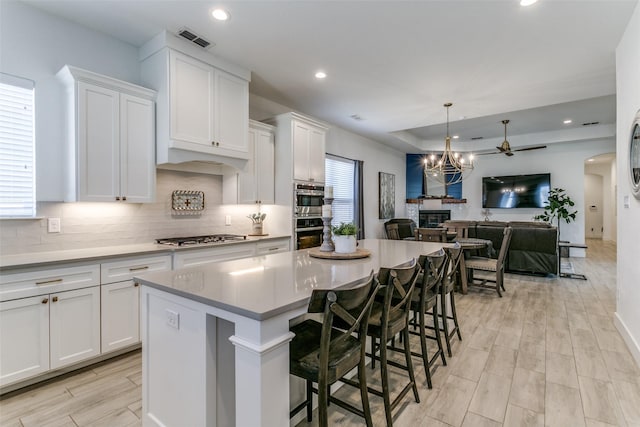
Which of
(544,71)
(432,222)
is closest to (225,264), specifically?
(544,71)

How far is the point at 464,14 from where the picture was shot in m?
2.56

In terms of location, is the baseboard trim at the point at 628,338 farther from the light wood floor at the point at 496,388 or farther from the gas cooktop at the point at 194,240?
the gas cooktop at the point at 194,240

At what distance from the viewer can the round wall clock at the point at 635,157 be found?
8.26 ft

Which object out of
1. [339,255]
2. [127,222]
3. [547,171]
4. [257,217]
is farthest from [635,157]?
[547,171]

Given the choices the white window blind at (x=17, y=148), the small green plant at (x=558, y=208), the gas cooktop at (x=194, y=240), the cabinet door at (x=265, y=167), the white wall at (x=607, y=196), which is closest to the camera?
the white window blind at (x=17, y=148)

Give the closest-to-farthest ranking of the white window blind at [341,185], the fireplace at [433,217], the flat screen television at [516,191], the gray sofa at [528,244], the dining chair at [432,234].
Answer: the dining chair at [432,234]
the gray sofa at [528,244]
the white window blind at [341,185]
the flat screen television at [516,191]
the fireplace at [433,217]

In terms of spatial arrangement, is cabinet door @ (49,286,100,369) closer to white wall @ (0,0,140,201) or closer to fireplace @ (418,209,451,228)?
white wall @ (0,0,140,201)

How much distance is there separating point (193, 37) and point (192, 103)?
58cm

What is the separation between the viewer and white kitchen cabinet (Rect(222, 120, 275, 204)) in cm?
390

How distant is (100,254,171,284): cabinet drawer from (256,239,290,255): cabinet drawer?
112 cm

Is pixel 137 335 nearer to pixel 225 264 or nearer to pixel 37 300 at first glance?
pixel 37 300

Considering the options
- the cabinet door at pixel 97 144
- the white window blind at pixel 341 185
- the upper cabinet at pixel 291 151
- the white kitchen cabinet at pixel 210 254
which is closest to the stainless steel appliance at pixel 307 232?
the upper cabinet at pixel 291 151

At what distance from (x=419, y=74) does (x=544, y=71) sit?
1.42 meters

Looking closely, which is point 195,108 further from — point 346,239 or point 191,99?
point 346,239
